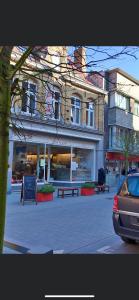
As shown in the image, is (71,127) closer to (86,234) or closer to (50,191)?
(50,191)

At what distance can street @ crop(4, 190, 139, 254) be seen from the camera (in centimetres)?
655

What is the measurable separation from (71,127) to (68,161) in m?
2.47

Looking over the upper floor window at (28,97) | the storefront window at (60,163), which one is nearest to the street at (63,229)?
the upper floor window at (28,97)

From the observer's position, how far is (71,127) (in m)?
20.5

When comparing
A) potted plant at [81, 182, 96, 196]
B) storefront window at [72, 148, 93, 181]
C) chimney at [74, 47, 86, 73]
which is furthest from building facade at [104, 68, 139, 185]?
chimney at [74, 47, 86, 73]

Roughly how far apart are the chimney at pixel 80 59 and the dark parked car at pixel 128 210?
10.1 ft

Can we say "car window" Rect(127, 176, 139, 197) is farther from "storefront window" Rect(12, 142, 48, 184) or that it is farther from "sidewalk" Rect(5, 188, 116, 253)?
"storefront window" Rect(12, 142, 48, 184)

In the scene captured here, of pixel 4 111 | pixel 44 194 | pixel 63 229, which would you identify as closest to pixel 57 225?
pixel 63 229

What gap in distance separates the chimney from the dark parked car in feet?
10.1

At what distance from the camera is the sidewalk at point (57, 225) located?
271 inches
